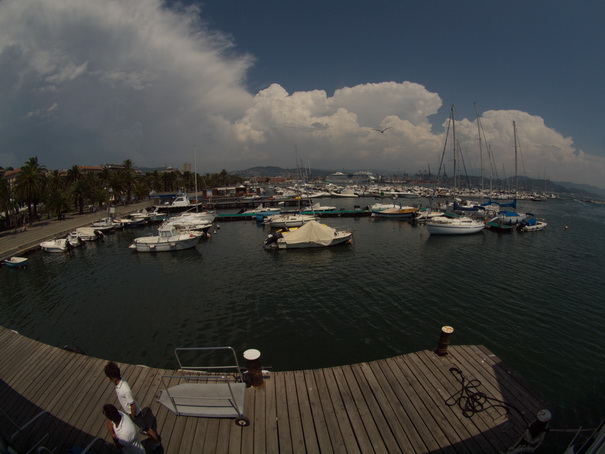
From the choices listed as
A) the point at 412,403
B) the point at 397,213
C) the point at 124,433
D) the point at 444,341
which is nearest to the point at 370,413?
the point at 412,403

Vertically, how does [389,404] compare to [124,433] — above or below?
below

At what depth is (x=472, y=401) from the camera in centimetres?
773

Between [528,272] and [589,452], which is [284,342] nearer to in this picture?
[589,452]

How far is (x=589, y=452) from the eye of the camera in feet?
15.1

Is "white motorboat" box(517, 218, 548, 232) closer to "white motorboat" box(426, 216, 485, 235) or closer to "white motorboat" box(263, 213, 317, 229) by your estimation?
"white motorboat" box(426, 216, 485, 235)

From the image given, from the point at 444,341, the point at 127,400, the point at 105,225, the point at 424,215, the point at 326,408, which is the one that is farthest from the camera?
the point at 424,215

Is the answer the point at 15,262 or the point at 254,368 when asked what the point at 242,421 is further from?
the point at 15,262

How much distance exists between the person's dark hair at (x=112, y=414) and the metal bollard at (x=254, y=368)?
332cm

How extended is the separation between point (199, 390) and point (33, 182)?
5978cm

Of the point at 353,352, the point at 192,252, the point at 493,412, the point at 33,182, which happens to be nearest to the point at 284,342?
the point at 353,352

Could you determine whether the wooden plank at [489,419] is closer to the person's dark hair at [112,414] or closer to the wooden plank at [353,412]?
the wooden plank at [353,412]

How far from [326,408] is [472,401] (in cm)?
430

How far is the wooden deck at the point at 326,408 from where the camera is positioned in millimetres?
6738

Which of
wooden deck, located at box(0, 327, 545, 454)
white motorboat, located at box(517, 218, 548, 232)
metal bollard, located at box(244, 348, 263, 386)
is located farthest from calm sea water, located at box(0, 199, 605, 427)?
white motorboat, located at box(517, 218, 548, 232)
